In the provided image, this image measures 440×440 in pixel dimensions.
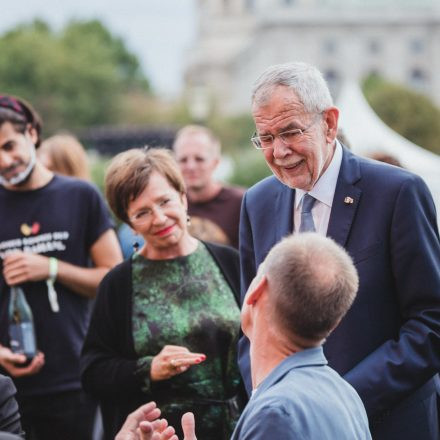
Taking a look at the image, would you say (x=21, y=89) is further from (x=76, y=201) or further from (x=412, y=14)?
(x=76, y=201)

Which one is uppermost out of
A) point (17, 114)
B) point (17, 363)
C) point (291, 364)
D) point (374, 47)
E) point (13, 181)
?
point (17, 114)

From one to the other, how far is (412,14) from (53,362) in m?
93.4

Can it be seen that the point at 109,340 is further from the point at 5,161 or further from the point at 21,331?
the point at 5,161

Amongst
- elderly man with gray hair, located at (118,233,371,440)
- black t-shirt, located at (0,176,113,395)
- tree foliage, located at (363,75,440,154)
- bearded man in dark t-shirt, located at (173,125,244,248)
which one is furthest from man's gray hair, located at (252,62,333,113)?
tree foliage, located at (363,75,440,154)

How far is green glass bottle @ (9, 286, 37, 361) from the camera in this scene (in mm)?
4711

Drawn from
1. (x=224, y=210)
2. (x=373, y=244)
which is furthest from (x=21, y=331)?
(x=224, y=210)

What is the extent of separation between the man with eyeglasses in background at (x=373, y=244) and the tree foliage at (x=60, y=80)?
6656 cm

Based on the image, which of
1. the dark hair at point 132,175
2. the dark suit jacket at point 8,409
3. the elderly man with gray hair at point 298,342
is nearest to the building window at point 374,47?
the dark hair at point 132,175

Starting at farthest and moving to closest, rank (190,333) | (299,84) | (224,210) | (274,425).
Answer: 1. (224,210)
2. (190,333)
3. (299,84)
4. (274,425)

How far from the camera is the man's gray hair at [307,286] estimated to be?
2453mm

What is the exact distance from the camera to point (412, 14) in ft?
307

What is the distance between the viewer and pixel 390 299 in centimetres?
335

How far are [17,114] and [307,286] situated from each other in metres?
2.80

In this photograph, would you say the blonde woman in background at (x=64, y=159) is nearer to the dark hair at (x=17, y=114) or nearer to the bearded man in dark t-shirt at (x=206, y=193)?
the bearded man in dark t-shirt at (x=206, y=193)
